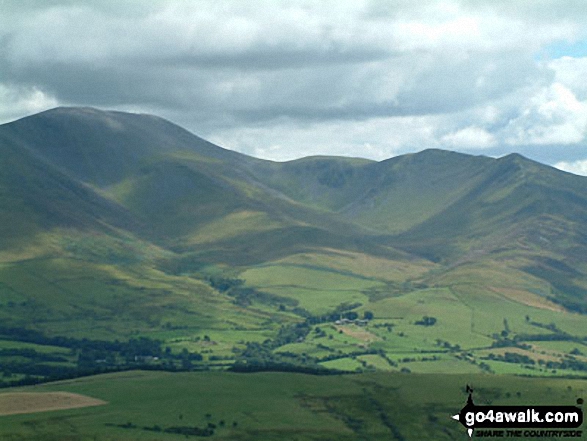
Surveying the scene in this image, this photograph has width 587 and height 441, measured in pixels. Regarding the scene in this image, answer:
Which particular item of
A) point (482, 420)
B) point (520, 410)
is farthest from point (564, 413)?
point (482, 420)

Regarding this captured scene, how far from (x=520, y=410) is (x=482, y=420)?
30.7ft

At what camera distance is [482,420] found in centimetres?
12612

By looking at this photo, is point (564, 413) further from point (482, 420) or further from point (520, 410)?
point (482, 420)

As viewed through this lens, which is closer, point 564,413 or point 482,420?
point 482,420

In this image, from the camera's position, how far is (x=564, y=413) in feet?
468

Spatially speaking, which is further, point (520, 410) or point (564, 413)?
point (564, 413)

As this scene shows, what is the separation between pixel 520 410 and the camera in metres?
133

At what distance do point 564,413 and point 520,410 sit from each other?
12.4 metres
